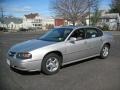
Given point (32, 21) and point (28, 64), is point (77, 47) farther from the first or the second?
point (32, 21)

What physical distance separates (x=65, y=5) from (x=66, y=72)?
141 ft

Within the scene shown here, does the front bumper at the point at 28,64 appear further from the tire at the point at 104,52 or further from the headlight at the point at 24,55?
the tire at the point at 104,52

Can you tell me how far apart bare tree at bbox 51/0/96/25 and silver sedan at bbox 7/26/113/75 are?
40.6 m

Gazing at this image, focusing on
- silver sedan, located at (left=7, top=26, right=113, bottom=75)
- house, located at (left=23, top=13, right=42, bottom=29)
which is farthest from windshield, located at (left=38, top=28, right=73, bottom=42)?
house, located at (left=23, top=13, right=42, bottom=29)

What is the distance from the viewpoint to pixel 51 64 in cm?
645

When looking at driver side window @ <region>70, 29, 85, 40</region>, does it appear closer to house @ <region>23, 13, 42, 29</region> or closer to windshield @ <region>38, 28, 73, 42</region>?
windshield @ <region>38, 28, 73, 42</region>

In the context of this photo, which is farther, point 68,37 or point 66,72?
point 68,37

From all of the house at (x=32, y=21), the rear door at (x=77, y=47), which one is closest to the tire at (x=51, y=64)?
the rear door at (x=77, y=47)

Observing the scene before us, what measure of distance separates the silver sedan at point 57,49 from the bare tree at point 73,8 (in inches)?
1600

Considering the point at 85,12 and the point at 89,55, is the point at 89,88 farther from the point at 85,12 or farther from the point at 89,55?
the point at 85,12

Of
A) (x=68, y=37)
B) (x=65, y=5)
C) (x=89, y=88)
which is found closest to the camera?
(x=89, y=88)

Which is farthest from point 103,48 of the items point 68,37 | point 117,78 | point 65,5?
point 65,5

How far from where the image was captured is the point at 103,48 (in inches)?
339

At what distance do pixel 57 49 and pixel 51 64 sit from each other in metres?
0.50
